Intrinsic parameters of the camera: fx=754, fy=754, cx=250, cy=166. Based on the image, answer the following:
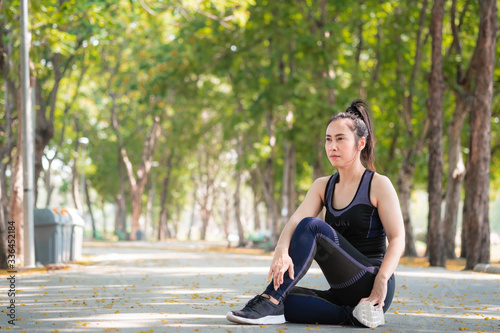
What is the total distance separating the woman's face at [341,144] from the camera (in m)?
5.56

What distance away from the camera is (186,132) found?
4025 cm

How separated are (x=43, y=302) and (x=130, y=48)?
29137 mm

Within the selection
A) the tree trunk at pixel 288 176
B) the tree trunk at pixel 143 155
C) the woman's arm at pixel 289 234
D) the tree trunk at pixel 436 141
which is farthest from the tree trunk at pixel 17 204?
the tree trunk at pixel 143 155

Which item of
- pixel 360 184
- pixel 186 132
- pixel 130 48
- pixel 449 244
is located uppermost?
pixel 130 48

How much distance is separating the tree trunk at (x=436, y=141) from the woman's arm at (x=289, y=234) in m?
12.8

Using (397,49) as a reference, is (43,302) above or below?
below

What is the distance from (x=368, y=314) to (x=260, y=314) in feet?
2.49

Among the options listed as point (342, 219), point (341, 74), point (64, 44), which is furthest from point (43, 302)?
point (341, 74)

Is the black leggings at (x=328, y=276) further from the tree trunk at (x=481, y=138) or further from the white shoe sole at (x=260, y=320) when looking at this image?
the tree trunk at (x=481, y=138)

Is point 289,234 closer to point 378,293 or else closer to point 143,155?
point 378,293

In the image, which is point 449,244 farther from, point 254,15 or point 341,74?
point 254,15

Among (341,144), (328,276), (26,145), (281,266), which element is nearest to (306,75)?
(26,145)

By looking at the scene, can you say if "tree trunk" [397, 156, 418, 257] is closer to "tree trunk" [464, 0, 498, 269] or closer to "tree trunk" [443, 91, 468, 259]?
"tree trunk" [443, 91, 468, 259]

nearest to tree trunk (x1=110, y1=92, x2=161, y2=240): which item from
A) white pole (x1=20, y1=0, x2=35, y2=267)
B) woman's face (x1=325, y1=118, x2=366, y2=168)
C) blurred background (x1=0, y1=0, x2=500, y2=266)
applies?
blurred background (x1=0, y1=0, x2=500, y2=266)
